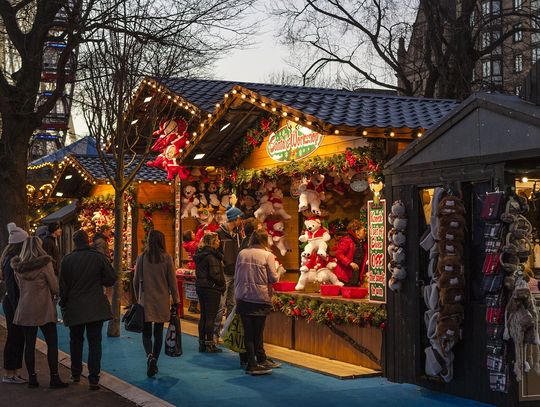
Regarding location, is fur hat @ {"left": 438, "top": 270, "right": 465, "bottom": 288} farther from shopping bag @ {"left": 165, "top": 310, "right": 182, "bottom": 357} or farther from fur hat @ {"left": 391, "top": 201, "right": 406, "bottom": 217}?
shopping bag @ {"left": 165, "top": 310, "right": 182, "bottom": 357}

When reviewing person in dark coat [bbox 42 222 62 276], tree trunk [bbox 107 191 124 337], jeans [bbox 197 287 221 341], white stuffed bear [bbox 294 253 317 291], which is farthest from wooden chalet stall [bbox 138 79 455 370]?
person in dark coat [bbox 42 222 62 276]

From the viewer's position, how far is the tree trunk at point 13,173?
19.5 m

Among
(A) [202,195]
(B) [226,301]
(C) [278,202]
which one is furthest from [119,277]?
(A) [202,195]

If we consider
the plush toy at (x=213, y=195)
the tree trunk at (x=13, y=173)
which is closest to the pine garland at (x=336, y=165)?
the plush toy at (x=213, y=195)

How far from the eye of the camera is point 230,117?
15.0 m

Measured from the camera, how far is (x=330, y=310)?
11734mm

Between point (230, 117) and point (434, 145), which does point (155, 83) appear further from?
point (434, 145)

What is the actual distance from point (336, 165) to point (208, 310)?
9.55ft

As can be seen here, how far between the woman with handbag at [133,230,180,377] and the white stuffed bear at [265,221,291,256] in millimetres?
4103

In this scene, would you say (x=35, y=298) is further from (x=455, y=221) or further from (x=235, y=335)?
(x=455, y=221)

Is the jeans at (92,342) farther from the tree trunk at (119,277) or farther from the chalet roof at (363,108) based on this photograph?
the tree trunk at (119,277)


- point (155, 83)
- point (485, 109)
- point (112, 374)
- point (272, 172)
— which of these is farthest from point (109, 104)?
point (485, 109)

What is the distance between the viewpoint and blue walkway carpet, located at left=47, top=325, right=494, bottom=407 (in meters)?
9.20

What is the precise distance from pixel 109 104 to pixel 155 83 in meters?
1.86
